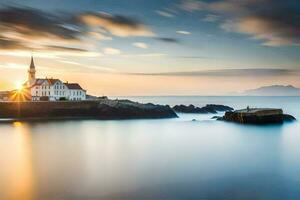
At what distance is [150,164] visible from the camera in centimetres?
2303

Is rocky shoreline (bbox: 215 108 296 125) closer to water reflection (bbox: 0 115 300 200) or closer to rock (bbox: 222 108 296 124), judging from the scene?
rock (bbox: 222 108 296 124)

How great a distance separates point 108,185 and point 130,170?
4.19 meters

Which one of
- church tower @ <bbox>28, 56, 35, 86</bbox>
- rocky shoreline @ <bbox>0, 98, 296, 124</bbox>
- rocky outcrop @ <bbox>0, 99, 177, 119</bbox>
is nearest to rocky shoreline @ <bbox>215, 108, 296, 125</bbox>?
rocky shoreline @ <bbox>0, 98, 296, 124</bbox>

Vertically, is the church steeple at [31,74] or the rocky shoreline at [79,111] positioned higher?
the church steeple at [31,74]

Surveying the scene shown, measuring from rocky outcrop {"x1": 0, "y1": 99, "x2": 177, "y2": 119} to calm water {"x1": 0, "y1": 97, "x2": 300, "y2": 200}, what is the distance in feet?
60.8

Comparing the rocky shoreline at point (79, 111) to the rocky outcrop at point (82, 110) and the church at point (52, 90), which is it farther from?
the church at point (52, 90)

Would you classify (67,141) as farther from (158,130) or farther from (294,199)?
(294,199)

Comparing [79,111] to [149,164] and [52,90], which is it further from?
[149,164]

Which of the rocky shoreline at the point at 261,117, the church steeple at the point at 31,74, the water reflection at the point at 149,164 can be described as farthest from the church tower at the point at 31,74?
the rocky shoreline at the point at 261,117

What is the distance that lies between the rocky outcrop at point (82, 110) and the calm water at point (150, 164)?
18.5 meters

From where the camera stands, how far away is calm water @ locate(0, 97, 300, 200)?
16.2 m

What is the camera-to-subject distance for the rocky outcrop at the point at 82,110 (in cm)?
6084

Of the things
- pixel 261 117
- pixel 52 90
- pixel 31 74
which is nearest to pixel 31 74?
pixel 31 74

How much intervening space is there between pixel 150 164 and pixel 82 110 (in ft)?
137
